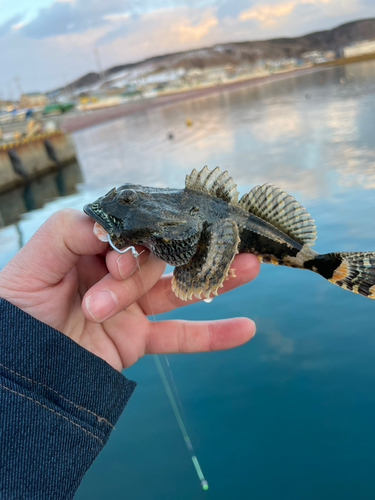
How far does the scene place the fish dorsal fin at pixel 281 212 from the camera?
3.33m

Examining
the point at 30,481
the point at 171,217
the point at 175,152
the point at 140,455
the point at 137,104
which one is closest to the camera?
the point at 30,481

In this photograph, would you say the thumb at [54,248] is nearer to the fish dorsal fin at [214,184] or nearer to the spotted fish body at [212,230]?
the spotted fish body at [212,230]

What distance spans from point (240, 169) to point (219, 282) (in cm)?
1302

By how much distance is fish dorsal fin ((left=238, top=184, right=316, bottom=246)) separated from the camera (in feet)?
10.9

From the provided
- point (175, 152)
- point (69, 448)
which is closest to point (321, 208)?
point (69, 448)

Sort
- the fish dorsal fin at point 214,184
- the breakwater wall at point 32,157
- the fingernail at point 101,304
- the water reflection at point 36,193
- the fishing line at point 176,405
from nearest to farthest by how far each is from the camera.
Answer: the fingernail at point 101,304, the fish dorsal fin at point 214,184, the fishing line at point 176,405, the water reflection at point 36,193, the breakwater wall at point 32,157

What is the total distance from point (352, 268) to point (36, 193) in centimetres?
2376

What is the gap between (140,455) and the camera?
182 inches

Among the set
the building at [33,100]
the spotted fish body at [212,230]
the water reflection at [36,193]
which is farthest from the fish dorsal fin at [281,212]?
the building at [33,100]

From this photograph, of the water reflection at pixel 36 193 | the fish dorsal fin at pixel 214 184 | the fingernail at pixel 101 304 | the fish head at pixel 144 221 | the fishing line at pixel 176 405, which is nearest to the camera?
the fingernail at pixel 101 304

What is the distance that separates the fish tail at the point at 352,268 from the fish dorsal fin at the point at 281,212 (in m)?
0.24

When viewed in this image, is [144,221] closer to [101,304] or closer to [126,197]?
[126,197]

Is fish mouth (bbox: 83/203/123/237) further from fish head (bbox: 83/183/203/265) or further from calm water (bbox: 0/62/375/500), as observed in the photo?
calm water (bbox: 0/62/375/500)

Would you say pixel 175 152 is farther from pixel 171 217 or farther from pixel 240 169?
pixel 171 217
